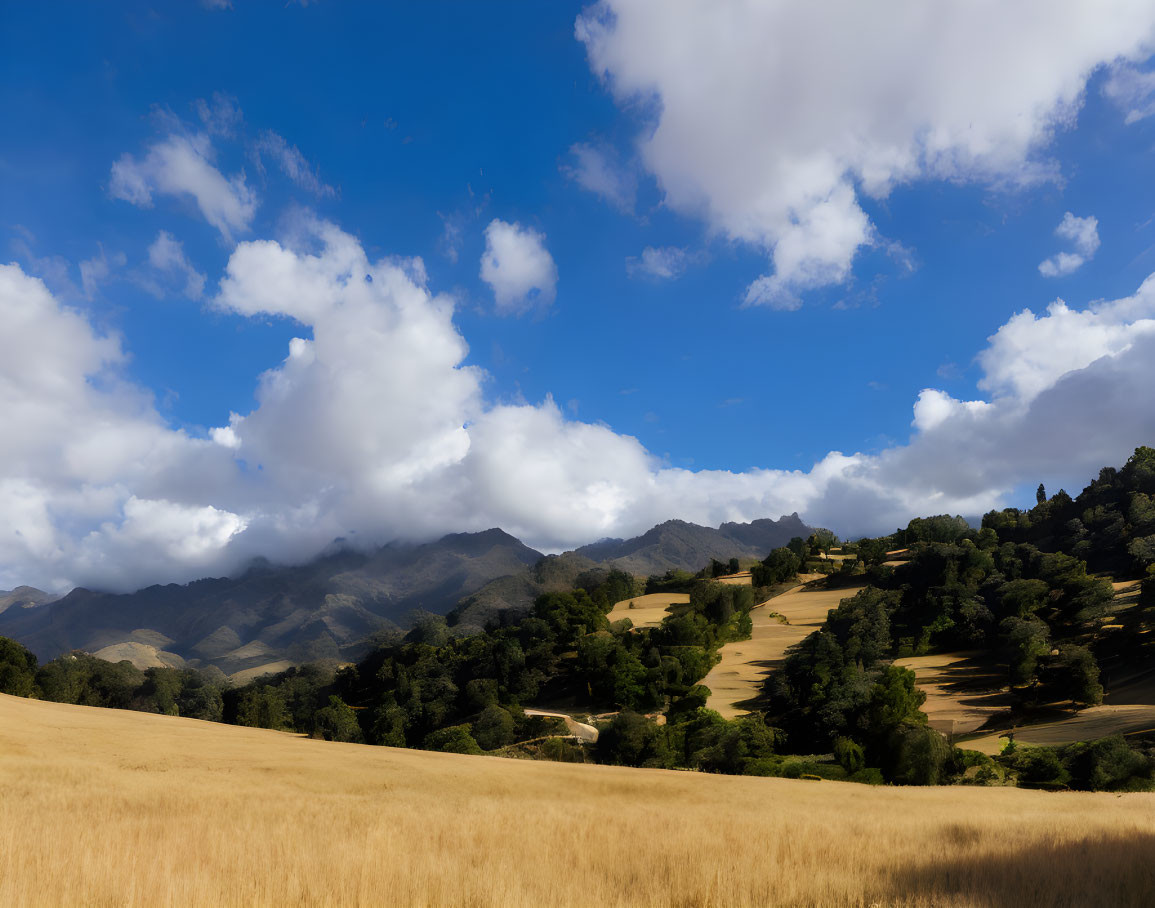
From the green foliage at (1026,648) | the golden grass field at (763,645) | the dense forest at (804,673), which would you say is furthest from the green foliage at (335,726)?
the green foliage at (1026,648)

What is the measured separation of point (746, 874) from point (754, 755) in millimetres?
49609

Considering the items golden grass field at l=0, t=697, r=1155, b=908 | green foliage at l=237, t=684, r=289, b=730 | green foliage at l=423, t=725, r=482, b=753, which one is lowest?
green foliage at l=237, t=684, r=289, b=730

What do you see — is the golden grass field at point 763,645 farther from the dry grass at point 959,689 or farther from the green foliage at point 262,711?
the green foliage at point 262,711

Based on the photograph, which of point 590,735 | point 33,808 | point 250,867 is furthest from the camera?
point 590,735

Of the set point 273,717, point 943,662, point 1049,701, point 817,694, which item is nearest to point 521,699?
point 273,717

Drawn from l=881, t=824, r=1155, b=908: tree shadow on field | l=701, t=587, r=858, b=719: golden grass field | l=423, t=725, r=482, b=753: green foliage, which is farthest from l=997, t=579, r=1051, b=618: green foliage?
l=881, t=824, r=1155, b=908: tree shadow on field

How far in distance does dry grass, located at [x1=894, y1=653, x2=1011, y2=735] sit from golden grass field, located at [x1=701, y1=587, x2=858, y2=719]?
18310 mm

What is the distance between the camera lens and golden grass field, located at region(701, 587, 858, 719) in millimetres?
83188

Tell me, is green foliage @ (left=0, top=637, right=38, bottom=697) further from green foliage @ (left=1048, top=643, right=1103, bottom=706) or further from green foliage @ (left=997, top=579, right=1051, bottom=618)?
green foliage @ (left=997, top=579, right=1051, bottom=618)

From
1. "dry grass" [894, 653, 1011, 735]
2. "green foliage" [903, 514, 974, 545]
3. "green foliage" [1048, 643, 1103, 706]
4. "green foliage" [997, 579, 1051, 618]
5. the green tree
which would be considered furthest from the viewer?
"green foliage" [903, 514, 974, 545]

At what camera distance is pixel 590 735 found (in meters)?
71.2

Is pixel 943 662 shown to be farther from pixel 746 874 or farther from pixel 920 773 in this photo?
pixel 746 874

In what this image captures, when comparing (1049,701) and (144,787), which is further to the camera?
(1049,701)

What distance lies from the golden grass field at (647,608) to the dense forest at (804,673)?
156 inches
